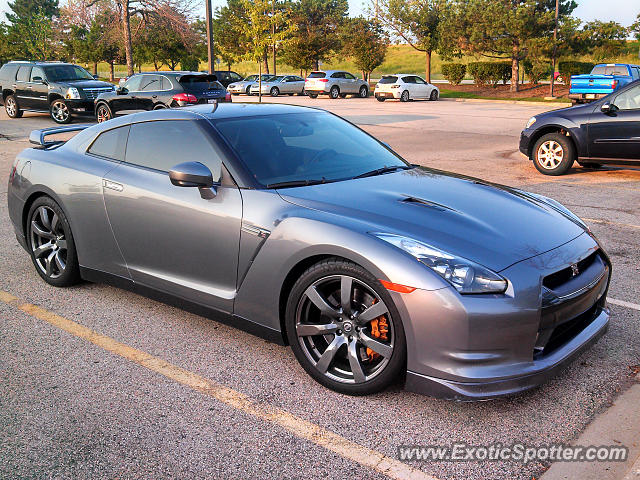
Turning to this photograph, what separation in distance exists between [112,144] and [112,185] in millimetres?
436

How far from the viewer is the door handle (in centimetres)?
445

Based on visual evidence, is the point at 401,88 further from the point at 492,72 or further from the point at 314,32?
the point at 314,32

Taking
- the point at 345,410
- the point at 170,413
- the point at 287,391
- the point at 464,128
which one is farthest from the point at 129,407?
the point at 464,128

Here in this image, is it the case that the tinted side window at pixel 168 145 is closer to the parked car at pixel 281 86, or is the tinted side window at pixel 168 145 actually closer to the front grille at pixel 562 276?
the front grille at pixel 562 276

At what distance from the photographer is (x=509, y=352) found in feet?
10.0

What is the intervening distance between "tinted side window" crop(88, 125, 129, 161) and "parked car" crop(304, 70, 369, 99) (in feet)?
112

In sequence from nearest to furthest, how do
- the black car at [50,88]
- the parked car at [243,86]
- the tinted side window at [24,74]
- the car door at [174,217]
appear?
1. the car door at [174,217]
2. the black car at [50,88]
3. the tinted side window at [24,74]
4. the parked car at [243,86]

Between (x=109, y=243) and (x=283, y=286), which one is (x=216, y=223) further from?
(x=109, y=243)

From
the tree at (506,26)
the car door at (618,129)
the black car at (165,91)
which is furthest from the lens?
the tree at (506,26)

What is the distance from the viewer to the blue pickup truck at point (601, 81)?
27.1m

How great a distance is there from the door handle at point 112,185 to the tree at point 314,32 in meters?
51.5

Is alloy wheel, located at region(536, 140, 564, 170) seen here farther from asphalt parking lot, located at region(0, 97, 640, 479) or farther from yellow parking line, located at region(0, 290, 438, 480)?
yellow parking line, located at region(0, 290, 438, 480)

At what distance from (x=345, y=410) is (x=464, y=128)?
17471 mm

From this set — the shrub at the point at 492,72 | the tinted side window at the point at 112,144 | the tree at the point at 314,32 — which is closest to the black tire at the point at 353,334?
the tinted side window at the point at 112,144
